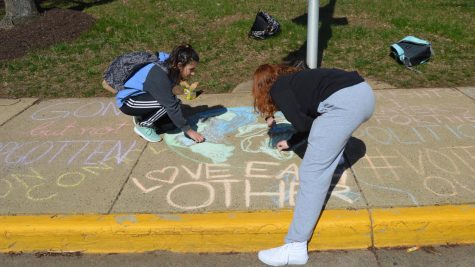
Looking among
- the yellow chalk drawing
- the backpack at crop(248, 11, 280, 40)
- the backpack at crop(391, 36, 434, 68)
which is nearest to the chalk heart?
the yellow chalk drawing

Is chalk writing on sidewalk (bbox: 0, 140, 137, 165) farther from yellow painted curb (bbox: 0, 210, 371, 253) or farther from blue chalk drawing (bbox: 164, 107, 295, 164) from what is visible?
yellow painted curb (bbox: 0, 210, 371, 253)

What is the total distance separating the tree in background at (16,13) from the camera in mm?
8469

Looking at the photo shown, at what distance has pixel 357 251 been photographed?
2.73 metres

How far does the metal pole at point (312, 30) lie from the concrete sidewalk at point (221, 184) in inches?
45.7

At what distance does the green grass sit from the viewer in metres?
5.98

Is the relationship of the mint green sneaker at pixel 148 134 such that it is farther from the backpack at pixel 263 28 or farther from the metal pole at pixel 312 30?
the backpack at pixel 263 28

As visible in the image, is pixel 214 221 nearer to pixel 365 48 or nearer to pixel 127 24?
pixel 365 48

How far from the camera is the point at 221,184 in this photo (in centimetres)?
323

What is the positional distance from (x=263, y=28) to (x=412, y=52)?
94.2 inches

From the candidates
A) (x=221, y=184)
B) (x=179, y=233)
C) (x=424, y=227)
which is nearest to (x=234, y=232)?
(x=179, y=233)

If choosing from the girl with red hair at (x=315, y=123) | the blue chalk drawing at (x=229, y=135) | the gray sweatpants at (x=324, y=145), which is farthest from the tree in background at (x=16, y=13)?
the gray sweatpants at (x=324, y=145)

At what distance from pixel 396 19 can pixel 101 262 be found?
715cm

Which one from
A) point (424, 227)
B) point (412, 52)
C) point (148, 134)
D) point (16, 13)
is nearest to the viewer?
point (424, 227)

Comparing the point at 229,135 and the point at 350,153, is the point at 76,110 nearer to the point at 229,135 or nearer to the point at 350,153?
the point at 229,135
